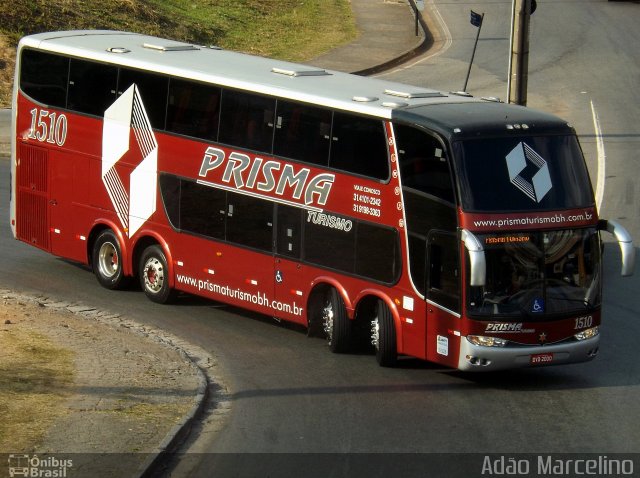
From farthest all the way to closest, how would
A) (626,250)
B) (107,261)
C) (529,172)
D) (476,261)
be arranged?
1. (107,261)
2. (626,250)
3. (529,172)
4. (476,261)

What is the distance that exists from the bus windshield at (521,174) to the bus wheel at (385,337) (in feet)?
6.93

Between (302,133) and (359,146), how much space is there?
1.13m

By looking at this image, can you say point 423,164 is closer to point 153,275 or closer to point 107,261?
point 153,275

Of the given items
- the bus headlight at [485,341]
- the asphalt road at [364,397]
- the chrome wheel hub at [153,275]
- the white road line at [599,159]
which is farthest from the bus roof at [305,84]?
the white road line at [599,159]

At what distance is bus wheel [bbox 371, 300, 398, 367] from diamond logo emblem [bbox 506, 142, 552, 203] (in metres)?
2.48

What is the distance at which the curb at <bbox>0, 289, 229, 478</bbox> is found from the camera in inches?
477

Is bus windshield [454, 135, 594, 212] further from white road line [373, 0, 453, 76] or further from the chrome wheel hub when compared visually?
white road line [373, 0, 453, 76]

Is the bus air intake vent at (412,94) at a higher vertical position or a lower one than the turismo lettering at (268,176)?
higher

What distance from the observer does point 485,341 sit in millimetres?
14984

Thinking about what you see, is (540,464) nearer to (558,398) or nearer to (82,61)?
(558,398)

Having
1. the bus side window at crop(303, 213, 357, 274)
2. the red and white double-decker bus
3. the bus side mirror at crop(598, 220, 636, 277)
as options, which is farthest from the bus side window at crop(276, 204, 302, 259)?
the bus side mirror at crop(598, 220, 636, 277)

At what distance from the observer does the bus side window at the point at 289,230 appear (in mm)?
17312

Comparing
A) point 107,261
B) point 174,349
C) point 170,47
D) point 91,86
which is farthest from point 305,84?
point 107,261

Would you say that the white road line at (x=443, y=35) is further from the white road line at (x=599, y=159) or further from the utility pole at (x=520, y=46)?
the utility pole at (x=520, y=46)
